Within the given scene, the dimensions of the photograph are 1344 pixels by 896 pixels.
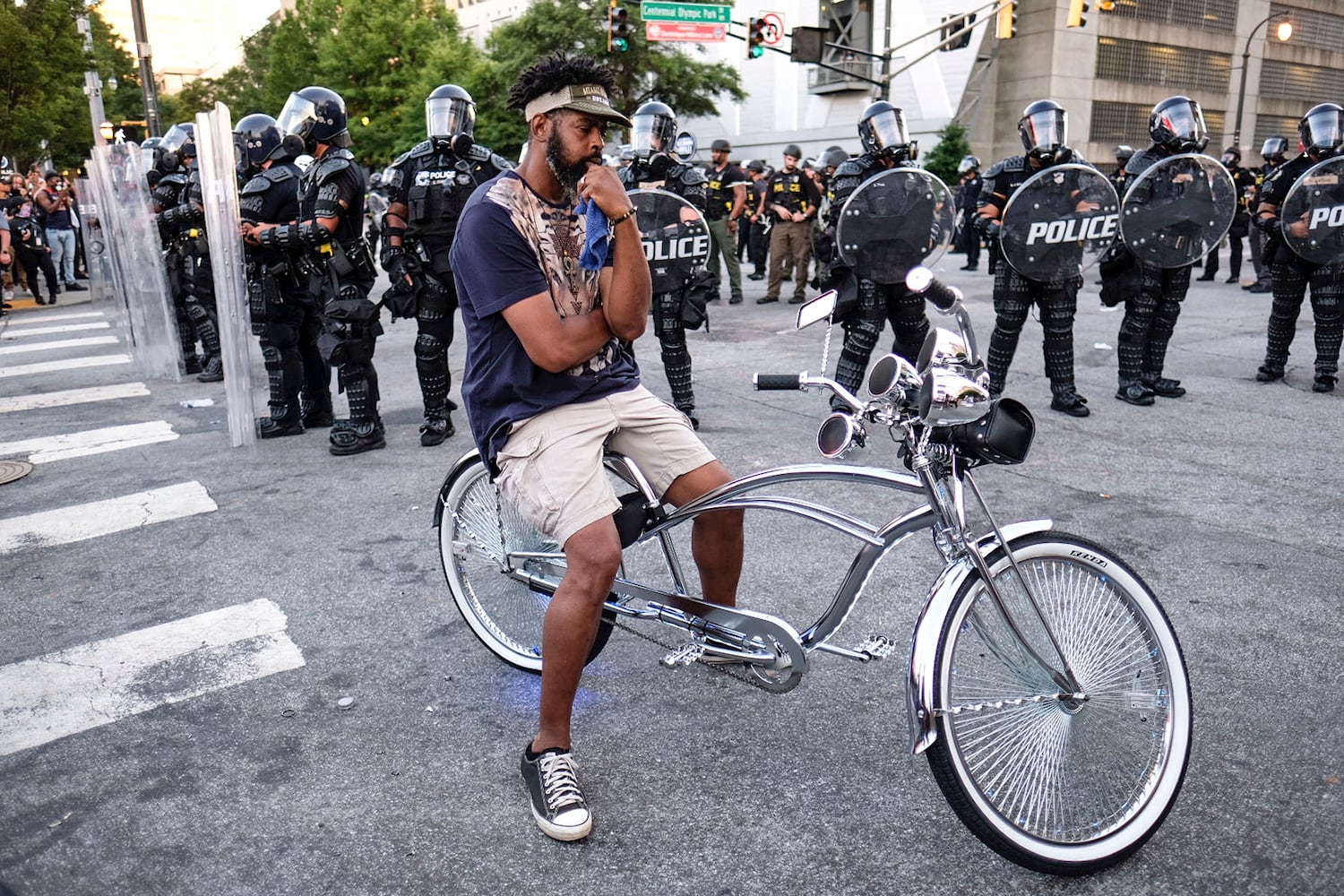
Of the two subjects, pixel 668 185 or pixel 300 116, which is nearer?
pixel 300 116

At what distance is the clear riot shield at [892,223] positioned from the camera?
22.3ft

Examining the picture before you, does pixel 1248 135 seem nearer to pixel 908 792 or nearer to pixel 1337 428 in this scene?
pixel 1337 428

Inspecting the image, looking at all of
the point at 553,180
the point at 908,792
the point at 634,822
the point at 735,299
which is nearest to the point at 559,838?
the point at 634,822

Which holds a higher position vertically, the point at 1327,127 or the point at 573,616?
the point at 1327,127

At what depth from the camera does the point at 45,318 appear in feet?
50.3

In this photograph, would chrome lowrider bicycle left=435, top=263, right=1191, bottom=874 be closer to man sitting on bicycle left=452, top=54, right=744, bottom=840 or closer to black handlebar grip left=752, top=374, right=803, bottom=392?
black handlebar grip left=752, top=374, right=803, bottom=392

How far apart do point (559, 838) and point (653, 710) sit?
0.73 m

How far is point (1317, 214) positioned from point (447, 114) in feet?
20.6

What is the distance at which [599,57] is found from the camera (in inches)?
1704

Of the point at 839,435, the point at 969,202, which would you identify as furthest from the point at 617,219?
the point at 969,202

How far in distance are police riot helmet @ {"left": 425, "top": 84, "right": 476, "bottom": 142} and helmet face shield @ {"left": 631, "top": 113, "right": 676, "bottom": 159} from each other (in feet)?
5.10

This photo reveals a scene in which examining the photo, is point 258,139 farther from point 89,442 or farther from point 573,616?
point 573,616

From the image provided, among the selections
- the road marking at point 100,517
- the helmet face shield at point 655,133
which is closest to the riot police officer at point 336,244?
the road marking at point 100,517

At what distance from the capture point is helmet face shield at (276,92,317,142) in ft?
21.3
